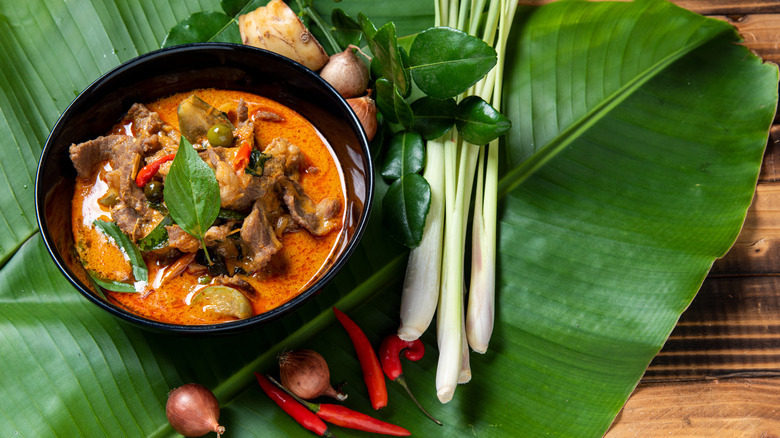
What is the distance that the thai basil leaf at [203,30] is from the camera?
3086 mm

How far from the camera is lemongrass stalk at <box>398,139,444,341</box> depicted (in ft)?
9.45

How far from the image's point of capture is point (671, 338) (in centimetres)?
338

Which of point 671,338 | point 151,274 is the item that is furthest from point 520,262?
point 151,274

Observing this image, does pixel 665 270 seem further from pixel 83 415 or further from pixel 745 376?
pixel 83 415

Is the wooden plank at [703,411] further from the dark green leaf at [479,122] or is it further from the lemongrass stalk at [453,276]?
the dark green leaf at [479,122]

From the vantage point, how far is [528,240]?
10.3 ft

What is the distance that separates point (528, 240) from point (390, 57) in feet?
4.14

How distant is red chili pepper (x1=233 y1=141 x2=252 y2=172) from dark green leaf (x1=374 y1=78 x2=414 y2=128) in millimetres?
734

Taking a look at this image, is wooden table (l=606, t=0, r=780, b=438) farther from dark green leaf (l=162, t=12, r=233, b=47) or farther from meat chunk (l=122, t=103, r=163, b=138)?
meat chunk (l=122, t=103, r=163, b=138)

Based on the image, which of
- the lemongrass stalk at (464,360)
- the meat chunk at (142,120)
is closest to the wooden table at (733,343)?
the lemongrass stalk at (464,360)

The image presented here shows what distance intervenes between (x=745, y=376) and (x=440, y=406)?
1905 millimetres

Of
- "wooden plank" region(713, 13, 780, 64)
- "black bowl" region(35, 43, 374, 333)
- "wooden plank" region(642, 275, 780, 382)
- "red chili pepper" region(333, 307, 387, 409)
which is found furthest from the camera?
"wooden plank" region(713, 13, 780, 64)

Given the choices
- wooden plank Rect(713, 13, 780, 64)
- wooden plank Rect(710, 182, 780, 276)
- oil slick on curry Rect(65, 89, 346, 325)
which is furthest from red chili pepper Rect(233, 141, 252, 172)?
wooden plank Rect(713, 13, 780, 64)

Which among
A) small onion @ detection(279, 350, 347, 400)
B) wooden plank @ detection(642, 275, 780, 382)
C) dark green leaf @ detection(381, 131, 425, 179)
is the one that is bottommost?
wooden plank @ detection(642, 275, 780, 382)
